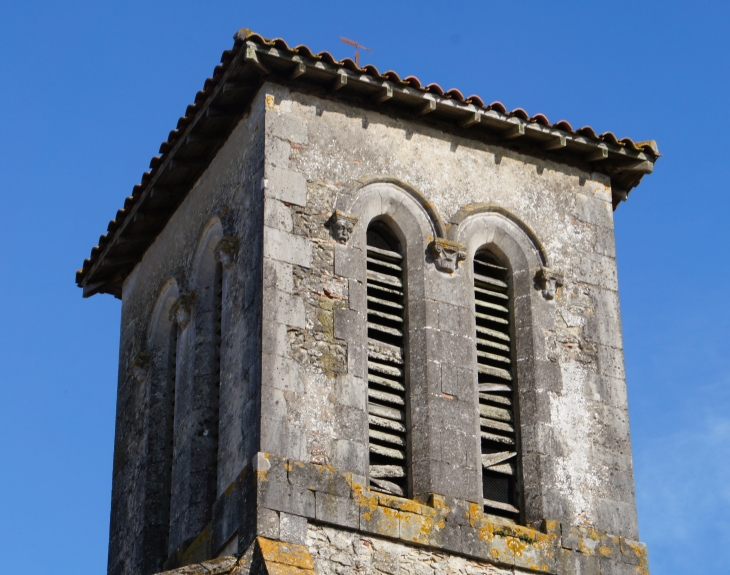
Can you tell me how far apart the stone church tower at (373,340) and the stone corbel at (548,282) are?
30 mm

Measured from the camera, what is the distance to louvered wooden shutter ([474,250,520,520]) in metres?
17.9

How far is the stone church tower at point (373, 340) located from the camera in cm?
1691

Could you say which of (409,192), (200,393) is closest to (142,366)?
(200,393)

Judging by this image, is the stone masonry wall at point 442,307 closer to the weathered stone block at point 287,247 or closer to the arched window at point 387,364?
the weathered stone block at point 287,247

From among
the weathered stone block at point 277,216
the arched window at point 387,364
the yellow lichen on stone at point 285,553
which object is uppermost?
the weathered stone block at point 277,216

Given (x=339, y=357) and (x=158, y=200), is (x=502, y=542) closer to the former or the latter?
(x=339, y=357)

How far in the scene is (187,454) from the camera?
60.2 ft

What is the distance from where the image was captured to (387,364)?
58.8 feet

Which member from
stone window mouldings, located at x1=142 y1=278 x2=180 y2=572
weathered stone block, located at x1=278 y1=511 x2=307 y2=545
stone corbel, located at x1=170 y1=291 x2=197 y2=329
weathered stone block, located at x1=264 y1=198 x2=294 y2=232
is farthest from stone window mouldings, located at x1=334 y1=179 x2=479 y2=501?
stone window mouldings, located at x1=142 y1=278 x2=180 y2=572

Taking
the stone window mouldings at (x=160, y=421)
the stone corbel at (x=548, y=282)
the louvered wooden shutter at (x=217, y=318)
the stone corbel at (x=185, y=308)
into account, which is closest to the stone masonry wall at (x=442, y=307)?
the stone corbel at (x=548, y=282)

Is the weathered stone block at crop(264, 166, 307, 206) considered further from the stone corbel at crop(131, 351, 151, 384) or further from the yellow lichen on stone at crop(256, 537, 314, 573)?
the yellow lichen on stone at crop(256, 537, 314, 573)

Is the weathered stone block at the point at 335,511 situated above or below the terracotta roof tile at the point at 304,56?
below

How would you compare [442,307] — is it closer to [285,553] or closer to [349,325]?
[349,325]

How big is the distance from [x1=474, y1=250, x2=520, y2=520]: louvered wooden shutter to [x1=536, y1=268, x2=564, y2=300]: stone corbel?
316 mm
